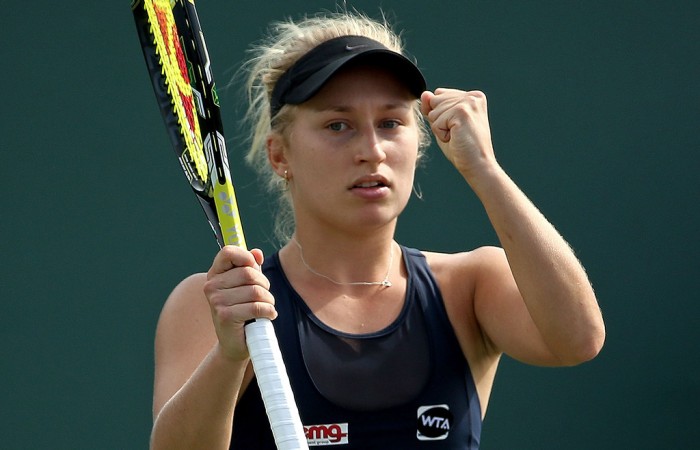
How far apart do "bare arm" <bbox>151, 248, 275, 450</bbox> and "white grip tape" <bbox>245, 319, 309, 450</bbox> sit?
42 millimetres

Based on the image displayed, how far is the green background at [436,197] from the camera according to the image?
3922 millimetres

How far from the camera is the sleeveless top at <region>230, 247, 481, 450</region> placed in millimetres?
2496

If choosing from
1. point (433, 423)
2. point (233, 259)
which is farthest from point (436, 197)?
point (233, 259)

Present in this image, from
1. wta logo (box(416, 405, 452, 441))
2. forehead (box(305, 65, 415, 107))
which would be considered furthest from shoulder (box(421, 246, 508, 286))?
forehead (box(305, 65, 415, 107))

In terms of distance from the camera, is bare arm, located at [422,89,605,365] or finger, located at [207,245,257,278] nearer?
finger, located at [207,245,257,278]

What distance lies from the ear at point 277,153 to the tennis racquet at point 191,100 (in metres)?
0.32

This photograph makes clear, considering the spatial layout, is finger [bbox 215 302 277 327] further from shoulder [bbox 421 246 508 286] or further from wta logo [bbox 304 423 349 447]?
shoulder [bbox 421 246 508 286]

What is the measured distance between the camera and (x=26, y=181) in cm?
395

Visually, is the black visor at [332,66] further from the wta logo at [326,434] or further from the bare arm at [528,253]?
the wta logo at [326,434]

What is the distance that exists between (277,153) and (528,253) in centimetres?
64

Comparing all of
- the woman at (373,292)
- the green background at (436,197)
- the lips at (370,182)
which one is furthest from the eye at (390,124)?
the green background at (436,197)

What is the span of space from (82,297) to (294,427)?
6.63ft

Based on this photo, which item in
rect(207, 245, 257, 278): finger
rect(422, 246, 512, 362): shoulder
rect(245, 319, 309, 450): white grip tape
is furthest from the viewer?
rect(422, 246, 512, 362): shoulder

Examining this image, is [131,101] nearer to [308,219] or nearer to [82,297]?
[82,297]
